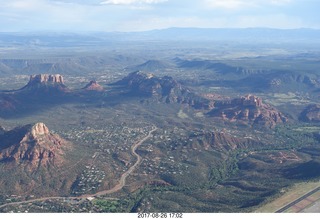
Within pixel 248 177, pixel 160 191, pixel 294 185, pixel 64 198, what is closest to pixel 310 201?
pixel 294 185

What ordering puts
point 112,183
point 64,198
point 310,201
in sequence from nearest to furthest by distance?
point 310,201, point 64,198, point 112,183

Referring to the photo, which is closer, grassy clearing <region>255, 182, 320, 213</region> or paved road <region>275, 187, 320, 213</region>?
paved road <region>275, 187, 320, 213</region>

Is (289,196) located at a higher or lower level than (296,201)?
higher

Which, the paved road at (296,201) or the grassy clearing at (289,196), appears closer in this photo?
the paved road at (296,201)

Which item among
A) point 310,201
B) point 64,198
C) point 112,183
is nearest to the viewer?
point 310,201

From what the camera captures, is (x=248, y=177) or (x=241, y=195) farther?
(x=248, y=177)

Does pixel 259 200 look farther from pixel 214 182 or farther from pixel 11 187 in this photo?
pixel 11 187

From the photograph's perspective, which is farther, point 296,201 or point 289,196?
point 289,196
